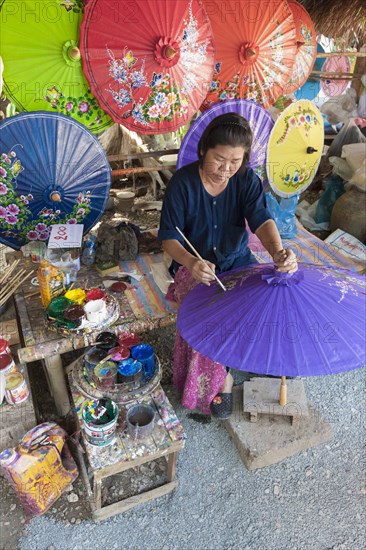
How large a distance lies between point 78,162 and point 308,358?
6.89ft

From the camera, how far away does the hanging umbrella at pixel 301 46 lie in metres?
4.03

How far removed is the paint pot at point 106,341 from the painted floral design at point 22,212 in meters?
1.00

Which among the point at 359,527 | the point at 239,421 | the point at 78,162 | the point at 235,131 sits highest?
the point at 235,131

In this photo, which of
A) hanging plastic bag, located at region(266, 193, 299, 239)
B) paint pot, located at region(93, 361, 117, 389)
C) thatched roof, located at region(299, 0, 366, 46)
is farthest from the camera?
thatched roof, located at region(299, 0, 366, 46)

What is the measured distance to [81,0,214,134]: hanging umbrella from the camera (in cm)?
277

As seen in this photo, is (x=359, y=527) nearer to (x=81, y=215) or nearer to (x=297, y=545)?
(x=297, y=545)

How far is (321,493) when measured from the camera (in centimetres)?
248

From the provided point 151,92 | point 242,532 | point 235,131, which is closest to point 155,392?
point 242,532

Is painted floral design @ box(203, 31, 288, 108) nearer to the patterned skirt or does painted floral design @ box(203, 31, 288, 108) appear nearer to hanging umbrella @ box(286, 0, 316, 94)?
hanging umbrella @ box(286, 0, 316, 94)

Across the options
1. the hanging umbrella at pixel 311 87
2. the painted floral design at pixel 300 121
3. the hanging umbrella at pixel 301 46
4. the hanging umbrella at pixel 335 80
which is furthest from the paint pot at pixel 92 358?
the hanging umbrella at pixel 311 87

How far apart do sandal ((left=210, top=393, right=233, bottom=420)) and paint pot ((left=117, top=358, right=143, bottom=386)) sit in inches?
22.5

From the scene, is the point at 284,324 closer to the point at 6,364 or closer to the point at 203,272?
the point at 203,272

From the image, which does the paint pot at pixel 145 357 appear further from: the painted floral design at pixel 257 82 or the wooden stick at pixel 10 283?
the painted floral design at pixel 257 82

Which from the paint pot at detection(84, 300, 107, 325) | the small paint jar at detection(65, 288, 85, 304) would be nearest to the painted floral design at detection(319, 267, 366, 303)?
the paint pot at detection(84, 300, 107, 325)
